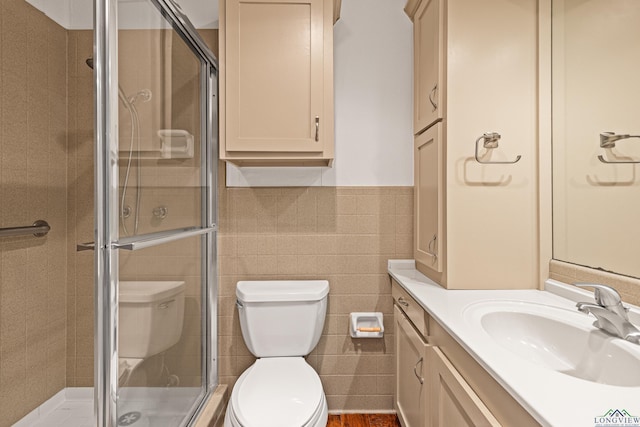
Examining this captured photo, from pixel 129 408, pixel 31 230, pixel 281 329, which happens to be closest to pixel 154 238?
pixel 129 408

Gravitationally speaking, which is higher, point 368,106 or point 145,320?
point 368,106

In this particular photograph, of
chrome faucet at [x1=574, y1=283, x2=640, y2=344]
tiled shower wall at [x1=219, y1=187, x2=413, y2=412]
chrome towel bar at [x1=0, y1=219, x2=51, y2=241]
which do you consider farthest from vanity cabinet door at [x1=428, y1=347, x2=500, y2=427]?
chrome towel bar at [x1=0, y1=219, x2=51, y2=241]

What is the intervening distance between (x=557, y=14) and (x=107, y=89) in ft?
5.60

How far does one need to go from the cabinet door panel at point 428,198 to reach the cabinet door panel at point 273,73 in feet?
1.71

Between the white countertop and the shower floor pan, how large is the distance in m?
0.98

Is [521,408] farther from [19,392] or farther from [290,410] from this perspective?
[19,392]

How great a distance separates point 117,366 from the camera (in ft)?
3.22

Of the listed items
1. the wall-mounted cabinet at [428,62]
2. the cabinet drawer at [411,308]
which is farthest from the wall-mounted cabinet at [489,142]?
the cabinet drawer at [411,308]

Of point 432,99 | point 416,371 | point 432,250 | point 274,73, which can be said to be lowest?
point 416,371

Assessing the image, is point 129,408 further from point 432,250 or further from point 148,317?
point 432,250

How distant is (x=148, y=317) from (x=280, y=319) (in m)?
0.69

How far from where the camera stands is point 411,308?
152 centimetres

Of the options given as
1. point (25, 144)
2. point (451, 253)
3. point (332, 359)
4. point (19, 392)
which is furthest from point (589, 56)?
point (19, 392)

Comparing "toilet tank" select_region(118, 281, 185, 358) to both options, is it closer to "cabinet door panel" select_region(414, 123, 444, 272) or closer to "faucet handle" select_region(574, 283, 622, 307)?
"cabinet door panel" select_region(414, 123, 444, 272)
